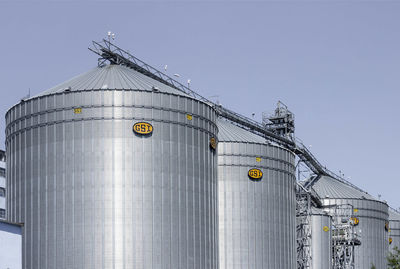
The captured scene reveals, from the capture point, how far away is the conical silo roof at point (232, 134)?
95.1 metres

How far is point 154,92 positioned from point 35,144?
12.2m

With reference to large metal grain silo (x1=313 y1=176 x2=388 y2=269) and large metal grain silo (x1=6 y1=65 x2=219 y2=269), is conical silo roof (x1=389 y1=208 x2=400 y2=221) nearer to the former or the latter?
large metal grain silo (x1=313 y1=176 x2=388 y2=269)

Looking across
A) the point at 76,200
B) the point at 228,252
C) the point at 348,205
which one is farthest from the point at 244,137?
the point at 348,205

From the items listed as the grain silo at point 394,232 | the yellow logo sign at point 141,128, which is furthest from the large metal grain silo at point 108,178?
the grain silo at point 394,232

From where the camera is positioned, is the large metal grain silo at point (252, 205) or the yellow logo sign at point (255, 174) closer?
the large metal grain silo at point (252, 205)

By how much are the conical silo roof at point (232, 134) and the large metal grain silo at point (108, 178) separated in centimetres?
1245

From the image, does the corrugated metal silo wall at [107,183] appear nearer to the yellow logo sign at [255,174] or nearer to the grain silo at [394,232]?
the yellow logo sign at [255,174]

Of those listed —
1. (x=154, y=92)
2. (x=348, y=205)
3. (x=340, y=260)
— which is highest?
(x=154, y=92)

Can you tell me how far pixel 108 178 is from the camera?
254 ft

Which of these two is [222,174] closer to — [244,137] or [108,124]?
[244,137]

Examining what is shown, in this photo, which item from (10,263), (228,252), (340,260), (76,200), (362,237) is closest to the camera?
(10,263)

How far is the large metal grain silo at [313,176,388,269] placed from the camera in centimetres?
12656

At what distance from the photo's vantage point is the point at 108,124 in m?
78.4

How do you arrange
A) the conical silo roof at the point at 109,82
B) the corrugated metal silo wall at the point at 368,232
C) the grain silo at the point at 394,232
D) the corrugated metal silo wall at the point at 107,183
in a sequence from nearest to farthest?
the corrugated metal silo wall at the point at 107,183 → the conical silo roof at the point at 109,82 → the corrugated metal silo wall at the point at 368,232 → the grain silo at the point at 394,232
